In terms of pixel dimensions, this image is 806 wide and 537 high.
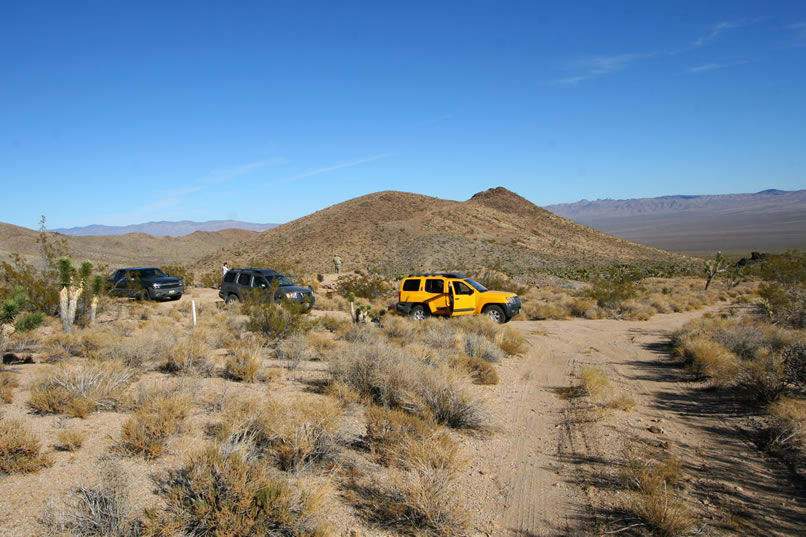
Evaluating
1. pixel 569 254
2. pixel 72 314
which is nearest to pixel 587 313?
pixel 72 314

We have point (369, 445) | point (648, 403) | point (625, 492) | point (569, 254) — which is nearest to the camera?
point (625, 492)

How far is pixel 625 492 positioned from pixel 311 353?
8.61 m

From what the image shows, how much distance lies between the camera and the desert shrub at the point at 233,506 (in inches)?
177

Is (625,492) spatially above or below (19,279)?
below

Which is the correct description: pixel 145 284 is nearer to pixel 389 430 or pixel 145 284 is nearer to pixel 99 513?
pixel 389 430

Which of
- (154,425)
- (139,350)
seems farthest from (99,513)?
(139,350)

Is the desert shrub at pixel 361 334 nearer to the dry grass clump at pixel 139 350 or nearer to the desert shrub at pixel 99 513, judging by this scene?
the dry grass clump at pixel 139 350

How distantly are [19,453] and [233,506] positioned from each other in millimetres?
3257

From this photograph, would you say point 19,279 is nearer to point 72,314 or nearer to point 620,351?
point 72,314

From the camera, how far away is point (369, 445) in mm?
6816

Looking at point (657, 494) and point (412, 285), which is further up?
point (412, 285)

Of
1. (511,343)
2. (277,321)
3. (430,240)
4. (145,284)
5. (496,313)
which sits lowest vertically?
(511,343)

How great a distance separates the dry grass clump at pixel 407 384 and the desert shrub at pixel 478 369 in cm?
98

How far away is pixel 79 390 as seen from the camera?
8016 mm
